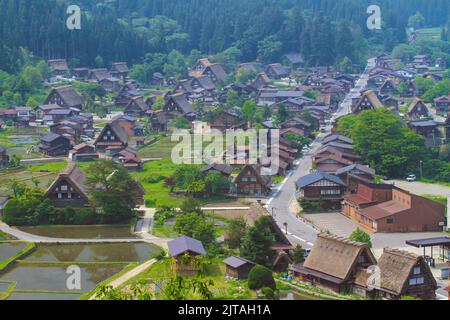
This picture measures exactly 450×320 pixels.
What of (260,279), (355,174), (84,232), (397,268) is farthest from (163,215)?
(397,268)

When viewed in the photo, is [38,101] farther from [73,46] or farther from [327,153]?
[327,153]

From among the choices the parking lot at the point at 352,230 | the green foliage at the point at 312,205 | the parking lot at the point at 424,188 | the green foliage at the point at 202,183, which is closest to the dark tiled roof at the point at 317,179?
the green foliage at the point at 312,205

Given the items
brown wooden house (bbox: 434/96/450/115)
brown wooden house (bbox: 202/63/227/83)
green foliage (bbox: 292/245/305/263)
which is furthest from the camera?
brown wooden house (bbox: 202/63/227/83)

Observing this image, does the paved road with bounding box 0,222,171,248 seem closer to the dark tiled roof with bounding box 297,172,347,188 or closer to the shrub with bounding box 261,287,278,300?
the shrub with bounding box 261,287,278,300

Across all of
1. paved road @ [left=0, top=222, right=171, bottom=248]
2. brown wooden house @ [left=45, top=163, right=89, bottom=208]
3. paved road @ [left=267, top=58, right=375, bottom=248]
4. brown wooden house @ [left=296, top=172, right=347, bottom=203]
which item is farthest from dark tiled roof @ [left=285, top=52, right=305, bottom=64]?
paved road @ [left=0, top=222, right=171, bottom=248]

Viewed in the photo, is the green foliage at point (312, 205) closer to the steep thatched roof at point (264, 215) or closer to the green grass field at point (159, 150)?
the steep thatched roof at point (264, 215)

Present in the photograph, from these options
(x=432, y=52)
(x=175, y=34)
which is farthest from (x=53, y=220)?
(x=432, y=52)

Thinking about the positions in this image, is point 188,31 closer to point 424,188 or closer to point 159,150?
point 159,150

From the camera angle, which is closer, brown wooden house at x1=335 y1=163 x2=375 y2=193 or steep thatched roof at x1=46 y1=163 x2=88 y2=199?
steep thatched roof at x1=46 y1=163 x2=88 y2=199
